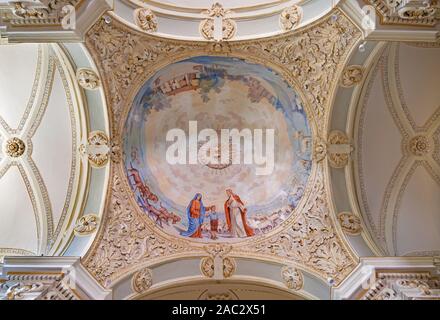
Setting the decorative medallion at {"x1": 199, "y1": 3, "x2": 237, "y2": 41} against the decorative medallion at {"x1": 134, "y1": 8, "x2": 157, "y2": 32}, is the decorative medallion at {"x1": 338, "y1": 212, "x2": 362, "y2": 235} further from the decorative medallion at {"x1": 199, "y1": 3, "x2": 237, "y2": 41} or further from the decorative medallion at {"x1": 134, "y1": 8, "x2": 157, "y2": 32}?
the decorative medallion at {"x1": 134, "y1": 8, "x2": 157, "y2": 32}

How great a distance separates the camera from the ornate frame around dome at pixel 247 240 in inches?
405

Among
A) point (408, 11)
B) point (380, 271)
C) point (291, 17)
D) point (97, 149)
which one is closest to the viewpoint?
point (408, 11)

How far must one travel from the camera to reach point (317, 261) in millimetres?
10516

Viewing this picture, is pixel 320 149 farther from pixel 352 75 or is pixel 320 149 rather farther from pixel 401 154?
pixel 401 154

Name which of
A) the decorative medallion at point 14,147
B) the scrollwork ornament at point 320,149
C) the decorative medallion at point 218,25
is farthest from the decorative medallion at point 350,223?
the decorative medallion at point 14,147

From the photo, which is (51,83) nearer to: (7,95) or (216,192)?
(7,95)

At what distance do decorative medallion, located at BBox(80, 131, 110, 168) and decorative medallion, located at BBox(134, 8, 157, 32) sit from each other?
278cm

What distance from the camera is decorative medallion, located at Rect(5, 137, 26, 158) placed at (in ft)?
36.2

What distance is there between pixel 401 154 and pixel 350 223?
2.35m

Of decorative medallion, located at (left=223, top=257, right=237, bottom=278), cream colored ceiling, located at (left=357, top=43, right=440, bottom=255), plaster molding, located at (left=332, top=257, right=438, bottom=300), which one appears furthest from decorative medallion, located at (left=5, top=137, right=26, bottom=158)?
cream colored ceiling, located at (left=357, top=43, right=440, bottom=255)

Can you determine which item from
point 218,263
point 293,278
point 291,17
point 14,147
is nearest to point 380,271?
point 293,278

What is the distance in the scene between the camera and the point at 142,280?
34.4 feet

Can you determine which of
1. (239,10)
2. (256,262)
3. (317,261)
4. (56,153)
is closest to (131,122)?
(56,153)

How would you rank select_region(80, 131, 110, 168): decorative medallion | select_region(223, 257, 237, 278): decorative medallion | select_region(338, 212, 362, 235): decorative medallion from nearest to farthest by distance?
1. select_region(338, 212, 362, 235): decorative medallion
2. select_region(223, 257, 237, 278): decorative medallion
3. select_region(80, 131, 110, 168): decorative medallion
